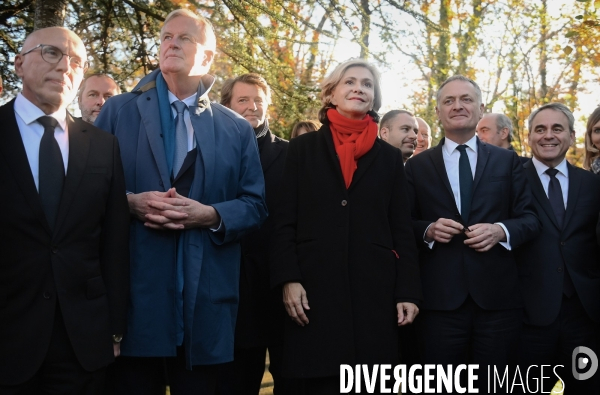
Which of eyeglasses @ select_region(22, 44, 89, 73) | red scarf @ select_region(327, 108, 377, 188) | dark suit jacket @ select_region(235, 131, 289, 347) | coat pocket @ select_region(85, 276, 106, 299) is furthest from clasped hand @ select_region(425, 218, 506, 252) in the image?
eyeglasses @ select_region(22, 44, 89, 73)

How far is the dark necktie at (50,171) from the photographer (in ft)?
9.14

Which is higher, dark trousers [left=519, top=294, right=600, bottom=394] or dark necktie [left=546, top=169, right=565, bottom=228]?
dark necktie [left=546, top=169, right=565, bottom=228]

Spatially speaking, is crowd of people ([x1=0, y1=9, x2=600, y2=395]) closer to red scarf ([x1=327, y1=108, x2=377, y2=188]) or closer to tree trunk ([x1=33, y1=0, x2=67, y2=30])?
red scarf ([x1=327, y1=108, x2=377, y2=188])

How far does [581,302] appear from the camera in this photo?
4.10 meters

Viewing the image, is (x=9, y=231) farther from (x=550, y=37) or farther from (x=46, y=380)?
(x=550, y=37)

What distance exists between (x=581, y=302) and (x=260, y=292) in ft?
6.78

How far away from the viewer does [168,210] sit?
3045 mm

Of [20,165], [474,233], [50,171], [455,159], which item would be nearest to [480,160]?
[455,159]

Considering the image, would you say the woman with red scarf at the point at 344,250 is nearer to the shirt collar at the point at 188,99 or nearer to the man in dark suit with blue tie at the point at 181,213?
the man in dark suit with blue tie at the point at 181,213

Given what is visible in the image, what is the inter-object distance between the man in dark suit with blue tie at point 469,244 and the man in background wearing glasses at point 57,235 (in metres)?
1.83

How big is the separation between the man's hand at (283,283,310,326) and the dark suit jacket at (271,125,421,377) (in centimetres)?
4

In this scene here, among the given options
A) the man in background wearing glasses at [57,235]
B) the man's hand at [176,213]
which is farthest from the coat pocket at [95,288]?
the man's hand at [176,213]

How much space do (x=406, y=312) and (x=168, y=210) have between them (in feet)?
4.56

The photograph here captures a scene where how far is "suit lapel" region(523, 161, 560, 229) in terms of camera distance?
421cm
